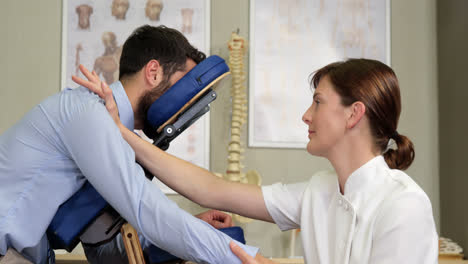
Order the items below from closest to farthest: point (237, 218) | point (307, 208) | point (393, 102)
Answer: point (393, 102) < point (307, 208) < point (237, 218)

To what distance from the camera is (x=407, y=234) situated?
4.18ft

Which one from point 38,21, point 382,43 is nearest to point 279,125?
point 382,43

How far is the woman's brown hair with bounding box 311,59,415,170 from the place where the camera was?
1.45 metres

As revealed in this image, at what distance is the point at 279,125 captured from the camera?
9.88ft

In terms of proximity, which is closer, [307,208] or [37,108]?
[37,108]

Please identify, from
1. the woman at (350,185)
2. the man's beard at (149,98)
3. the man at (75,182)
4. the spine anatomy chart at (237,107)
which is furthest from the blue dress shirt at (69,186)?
the spine anatomy chart at (237,107)

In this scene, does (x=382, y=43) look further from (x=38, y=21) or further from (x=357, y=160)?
(x=38, y=21)

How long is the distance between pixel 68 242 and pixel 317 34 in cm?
222

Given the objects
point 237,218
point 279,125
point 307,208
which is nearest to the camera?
point 307,208

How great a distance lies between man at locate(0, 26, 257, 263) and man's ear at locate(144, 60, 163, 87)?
0.25m

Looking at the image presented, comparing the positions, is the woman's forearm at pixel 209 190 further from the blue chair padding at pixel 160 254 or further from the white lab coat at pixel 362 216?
the blue chair padding at pixel 160 254

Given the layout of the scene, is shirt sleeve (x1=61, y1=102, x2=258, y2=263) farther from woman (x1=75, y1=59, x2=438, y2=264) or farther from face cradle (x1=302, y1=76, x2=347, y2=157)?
face cradle (x1=302, y1=76, x2=347, y2=157)

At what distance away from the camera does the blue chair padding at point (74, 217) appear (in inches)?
52.8

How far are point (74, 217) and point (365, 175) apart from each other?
86 centimetres
